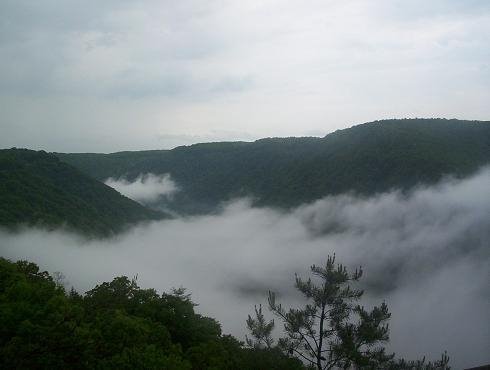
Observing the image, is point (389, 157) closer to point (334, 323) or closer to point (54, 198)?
point (54, 198)

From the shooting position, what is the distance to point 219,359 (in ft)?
72.8

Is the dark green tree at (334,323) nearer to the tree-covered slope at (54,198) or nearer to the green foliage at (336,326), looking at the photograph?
the green foliage at (336,326)

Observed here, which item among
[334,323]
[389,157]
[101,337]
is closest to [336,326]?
[334,323]

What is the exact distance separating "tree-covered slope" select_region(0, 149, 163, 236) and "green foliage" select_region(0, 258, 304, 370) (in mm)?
65836

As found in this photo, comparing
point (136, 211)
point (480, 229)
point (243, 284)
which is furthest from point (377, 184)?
point (136, 211)

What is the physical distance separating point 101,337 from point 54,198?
278ft

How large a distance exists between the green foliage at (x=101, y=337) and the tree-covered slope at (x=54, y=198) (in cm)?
6584

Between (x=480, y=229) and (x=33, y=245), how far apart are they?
117m

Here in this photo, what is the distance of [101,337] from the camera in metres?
21.1

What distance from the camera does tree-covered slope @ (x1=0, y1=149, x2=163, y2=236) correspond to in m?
87.7

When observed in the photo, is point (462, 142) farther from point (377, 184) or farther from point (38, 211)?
point (38, 211)

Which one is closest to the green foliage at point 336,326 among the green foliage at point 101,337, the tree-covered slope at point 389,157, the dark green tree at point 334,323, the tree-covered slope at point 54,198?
the dark green tree at point 334,323

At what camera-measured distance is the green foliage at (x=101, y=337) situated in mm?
17438

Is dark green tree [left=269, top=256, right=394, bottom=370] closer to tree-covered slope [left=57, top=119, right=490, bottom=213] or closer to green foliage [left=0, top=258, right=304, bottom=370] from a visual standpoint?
green foliage [left=0, top=258, right=304, bottom=370]
